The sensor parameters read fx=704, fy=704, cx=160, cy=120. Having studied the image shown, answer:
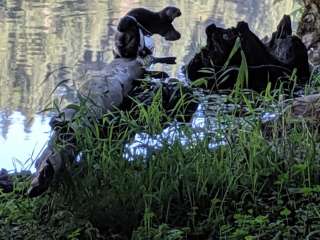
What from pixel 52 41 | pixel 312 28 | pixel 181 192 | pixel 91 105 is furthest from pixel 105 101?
pixel 312 28

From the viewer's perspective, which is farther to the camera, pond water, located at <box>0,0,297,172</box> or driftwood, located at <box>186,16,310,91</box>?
driftwood, located at <box>186,16,310,91</box>

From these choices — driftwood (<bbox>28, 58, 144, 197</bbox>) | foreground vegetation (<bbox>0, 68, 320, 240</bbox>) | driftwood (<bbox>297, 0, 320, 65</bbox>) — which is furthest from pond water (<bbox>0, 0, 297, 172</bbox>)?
driftwood (<bbox>297, 0, 320, 65</bbox>)

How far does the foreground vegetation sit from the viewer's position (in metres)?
2.26

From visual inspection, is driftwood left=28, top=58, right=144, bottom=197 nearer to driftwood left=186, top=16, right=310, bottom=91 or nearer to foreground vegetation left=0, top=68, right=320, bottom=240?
foreground vegetation left=0, top=68, right=320, bottom=240

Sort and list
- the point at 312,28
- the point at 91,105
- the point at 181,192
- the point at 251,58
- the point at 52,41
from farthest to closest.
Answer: the point at 52,41 → the point at 312,28 → the point at 251,58 → the point at 91,105 → the point at 181,192

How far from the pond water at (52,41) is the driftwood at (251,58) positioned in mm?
379

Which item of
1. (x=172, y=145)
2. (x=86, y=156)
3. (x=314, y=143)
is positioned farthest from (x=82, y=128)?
(x=314, y=143)

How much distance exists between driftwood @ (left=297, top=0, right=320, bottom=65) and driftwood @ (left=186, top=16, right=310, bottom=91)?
679 mm

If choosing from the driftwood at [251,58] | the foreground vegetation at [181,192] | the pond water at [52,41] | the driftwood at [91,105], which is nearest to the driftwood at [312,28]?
the driftwood at [251,58]

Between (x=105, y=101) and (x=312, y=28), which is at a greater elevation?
(x=312, y=28)

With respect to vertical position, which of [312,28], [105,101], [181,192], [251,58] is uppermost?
[312,28]

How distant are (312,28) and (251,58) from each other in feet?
3.77

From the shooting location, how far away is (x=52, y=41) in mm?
5609

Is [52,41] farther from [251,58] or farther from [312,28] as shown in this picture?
[312,28]
